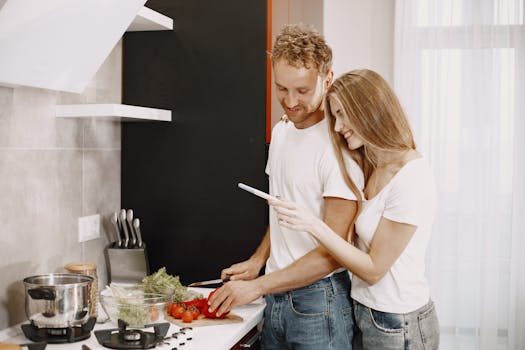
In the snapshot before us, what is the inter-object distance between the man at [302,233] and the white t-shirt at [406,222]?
0.08 meters

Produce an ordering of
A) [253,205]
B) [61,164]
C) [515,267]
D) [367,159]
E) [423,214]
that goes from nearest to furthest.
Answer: [423,214] → [367,159] → [61,164] → [253,205] → [515,267]

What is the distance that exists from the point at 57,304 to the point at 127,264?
709 mm

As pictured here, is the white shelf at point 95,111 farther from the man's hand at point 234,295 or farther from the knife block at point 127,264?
the man's hand at point 234,295

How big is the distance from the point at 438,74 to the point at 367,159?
5.52 ft

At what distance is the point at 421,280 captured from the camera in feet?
6.57

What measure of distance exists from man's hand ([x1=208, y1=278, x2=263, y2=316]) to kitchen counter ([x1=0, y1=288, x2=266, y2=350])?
63mm

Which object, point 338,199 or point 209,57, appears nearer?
point 338,199

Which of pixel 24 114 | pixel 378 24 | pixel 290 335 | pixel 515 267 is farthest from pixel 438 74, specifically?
pixel 24 114

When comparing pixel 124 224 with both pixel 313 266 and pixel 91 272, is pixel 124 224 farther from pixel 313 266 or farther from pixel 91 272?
pixel 313 266

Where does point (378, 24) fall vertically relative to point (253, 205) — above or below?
above

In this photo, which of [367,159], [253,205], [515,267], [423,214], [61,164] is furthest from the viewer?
[515,267]

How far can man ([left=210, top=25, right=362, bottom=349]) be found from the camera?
6.61ft

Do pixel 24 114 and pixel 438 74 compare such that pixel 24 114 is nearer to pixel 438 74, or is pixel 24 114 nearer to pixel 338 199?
pixel 338 199

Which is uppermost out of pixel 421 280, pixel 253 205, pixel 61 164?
pixel 61 164
